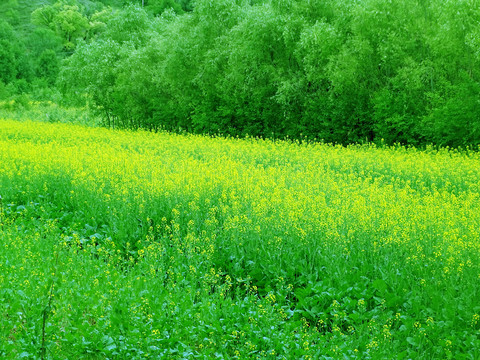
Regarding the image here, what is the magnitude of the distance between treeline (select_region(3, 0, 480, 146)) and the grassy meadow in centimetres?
769

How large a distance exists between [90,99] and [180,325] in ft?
107

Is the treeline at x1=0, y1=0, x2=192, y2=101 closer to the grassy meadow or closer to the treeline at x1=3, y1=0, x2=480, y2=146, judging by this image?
the treeline at x1=3, y1=0, x2=480, y2=146

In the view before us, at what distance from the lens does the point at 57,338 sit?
5.13m

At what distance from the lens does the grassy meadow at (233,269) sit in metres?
5.13

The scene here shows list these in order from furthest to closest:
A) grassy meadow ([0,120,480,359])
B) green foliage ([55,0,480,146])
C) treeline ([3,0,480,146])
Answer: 1. green foliage ([55,0,480,146])
2. treeline ([3,0,480,146])
3. grassy meadow ([0,120,480,359])

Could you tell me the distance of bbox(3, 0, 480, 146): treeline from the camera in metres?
18.1

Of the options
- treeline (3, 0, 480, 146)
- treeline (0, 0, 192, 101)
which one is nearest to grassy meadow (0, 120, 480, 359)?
treeline (3, 0, 480, 146)

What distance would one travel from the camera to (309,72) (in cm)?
2216

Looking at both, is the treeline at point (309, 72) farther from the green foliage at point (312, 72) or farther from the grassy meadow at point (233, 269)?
the grassy meadow at point (233, 269)

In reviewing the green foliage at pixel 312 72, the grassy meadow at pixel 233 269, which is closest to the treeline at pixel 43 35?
the green foliage at pixel 312 72

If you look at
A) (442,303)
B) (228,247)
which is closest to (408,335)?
(442,303)

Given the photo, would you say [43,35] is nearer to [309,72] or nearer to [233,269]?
[309,72]

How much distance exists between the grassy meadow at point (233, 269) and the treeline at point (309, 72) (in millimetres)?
7694

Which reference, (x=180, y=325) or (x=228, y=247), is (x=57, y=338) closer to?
(x=180, y=325)
